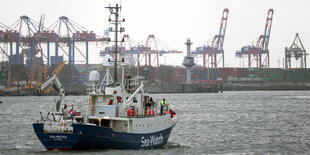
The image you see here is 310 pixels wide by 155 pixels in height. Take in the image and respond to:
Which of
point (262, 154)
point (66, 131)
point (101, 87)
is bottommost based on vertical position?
point (262, 154)

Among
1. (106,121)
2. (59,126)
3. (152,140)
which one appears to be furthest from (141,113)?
(59,126)

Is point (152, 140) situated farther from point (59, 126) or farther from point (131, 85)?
point (59, 126)

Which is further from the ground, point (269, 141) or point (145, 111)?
point (145, 111)

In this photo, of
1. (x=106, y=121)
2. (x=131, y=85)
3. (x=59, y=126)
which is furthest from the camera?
(x=131, y=85)

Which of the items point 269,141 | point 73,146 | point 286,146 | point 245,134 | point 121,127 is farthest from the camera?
point 245,134

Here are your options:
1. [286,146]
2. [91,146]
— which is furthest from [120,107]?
[286,146]

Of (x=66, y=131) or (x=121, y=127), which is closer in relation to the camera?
(x=66, y=131)

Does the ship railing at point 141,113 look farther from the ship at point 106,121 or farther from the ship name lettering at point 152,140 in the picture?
the ship name lettering at point 152,140

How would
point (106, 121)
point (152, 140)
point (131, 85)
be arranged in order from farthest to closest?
point (131, 85) < point (152, 140) < point (106, 121)

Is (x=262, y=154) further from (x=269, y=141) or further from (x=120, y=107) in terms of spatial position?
(x=120, y=107)

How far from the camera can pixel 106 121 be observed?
92.4 ft

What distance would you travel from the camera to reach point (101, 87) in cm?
2959

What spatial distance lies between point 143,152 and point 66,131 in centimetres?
468

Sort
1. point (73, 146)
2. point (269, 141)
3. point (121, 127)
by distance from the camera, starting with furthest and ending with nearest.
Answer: point (269, 141)
point (121, 127)
point (73, 146)
